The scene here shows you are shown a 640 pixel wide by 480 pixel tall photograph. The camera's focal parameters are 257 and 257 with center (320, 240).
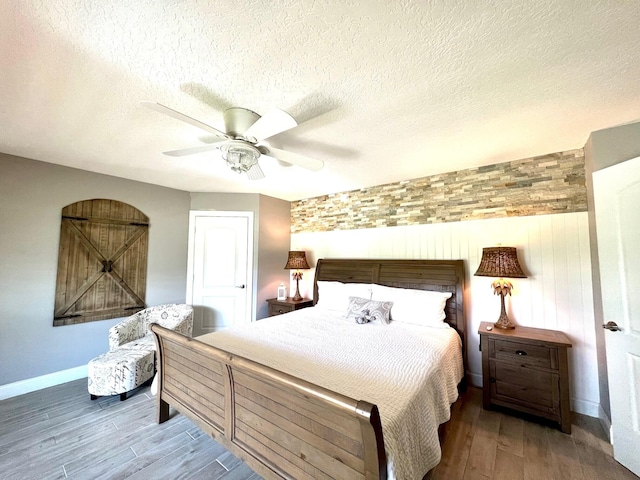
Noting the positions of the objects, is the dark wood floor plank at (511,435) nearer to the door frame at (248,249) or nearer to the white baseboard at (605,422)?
the white baseboard at (605,422)

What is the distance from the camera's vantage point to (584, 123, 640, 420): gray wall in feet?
6.61

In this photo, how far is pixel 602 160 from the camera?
2.11 metres

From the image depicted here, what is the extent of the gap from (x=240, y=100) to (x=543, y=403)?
3373 millimetres

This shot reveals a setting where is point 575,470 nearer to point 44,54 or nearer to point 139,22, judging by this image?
point 139,22

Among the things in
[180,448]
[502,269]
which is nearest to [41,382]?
[180,448]

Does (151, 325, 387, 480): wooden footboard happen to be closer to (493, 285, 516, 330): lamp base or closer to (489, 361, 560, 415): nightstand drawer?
(489, 361, 560, 415): nightstand drawer

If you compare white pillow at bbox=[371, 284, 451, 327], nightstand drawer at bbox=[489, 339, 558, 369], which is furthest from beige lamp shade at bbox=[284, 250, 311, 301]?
nightstand drawer at bbox=[489, 339, 558, 369]

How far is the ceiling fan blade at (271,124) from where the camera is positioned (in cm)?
146

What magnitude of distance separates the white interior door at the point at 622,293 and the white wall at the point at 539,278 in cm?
55

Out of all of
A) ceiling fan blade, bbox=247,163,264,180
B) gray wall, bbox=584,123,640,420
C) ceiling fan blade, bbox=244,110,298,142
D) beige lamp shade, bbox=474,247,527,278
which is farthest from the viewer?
beige lamp shade, bbox=474,247,527,278

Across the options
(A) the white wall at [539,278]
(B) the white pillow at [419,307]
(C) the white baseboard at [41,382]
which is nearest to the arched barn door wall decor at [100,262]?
(C) the white baseboard at [41,382]

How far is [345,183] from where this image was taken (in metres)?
3.69

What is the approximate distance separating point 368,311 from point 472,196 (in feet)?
5.94

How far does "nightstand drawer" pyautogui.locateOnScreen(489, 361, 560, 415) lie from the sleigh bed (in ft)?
1.03
